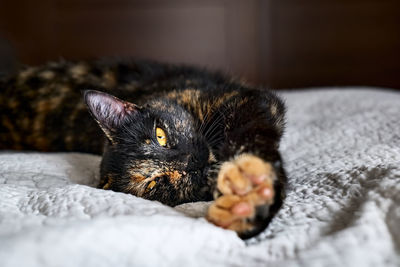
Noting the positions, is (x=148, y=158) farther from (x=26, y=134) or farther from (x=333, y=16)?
(x=333, y=16)

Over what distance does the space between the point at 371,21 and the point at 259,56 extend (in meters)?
1.00

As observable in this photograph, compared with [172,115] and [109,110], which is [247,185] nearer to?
[172,115]

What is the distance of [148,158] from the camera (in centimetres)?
97

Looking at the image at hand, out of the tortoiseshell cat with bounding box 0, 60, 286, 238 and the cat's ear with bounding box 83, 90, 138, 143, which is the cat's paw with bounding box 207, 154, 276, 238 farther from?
the cat's ear with bounding box 83, 90, 138, 143

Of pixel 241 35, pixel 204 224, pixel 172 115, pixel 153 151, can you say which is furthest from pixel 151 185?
pixel 241 35

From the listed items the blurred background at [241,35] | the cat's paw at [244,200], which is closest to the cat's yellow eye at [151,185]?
the cat's paw at [244,200]

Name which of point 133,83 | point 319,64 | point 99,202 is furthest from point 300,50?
point 99,202

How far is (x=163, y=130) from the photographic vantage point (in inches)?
39.2

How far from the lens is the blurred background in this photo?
339 centimetres

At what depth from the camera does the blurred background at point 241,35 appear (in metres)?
3.39

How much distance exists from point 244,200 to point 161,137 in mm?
354

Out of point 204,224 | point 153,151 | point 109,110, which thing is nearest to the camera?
point 204,224

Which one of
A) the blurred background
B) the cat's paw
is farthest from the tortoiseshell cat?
the blurred background

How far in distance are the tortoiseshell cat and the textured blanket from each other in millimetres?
69
